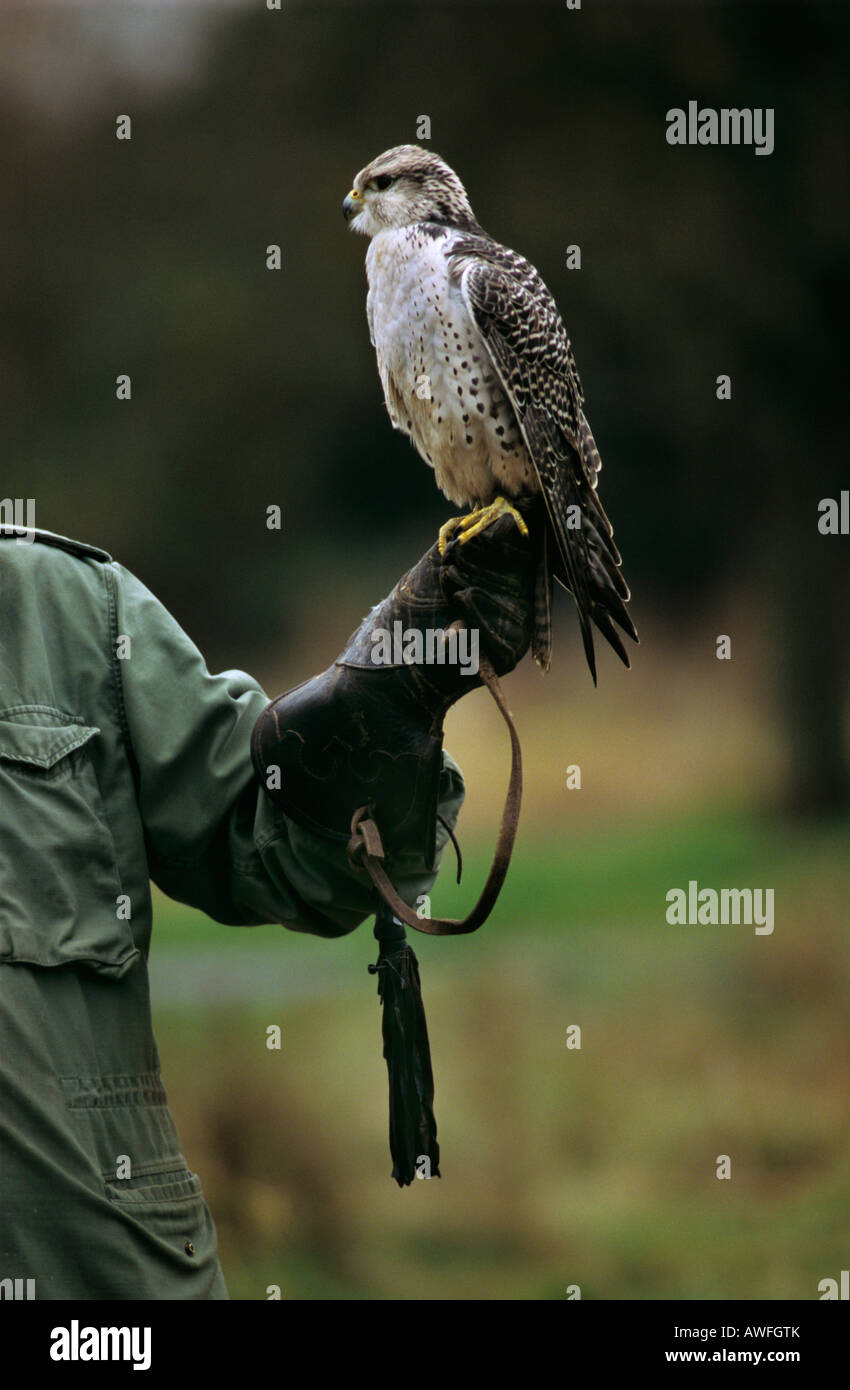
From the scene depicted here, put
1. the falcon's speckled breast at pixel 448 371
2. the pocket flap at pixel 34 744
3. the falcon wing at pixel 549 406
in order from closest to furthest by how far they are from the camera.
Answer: the pocket flap at pixel 34 744, the falcon wing at pixel 549 406, the falcon's speckled breast at pixel 448 371

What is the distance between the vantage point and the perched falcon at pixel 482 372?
1854 millimetres

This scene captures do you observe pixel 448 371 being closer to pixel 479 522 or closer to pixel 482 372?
pixel 482 372

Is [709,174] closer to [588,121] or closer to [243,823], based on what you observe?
[588,121]

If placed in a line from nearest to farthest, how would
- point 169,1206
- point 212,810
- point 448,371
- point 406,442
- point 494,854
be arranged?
point 494,854, point 169,1206, point 212,810, point 448,371, point 406,442

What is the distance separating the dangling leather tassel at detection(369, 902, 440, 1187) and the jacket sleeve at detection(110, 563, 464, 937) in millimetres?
78

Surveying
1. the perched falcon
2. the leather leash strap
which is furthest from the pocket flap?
the perched falcon

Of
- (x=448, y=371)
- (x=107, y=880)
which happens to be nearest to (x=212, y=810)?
(x=107, y=880)

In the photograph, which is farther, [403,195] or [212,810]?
[403,195]

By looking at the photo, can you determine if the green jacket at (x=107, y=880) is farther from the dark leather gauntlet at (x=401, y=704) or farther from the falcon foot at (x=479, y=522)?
the falcon foot at (x=479, y=522)

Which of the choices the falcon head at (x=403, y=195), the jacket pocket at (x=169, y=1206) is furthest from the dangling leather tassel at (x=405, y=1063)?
the falcon head at (x=403, y=195)

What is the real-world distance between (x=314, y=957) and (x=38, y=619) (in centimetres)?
481

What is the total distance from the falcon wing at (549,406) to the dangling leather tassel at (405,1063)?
0.44 m

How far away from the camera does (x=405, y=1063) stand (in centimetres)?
163

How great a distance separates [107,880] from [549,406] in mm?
818
